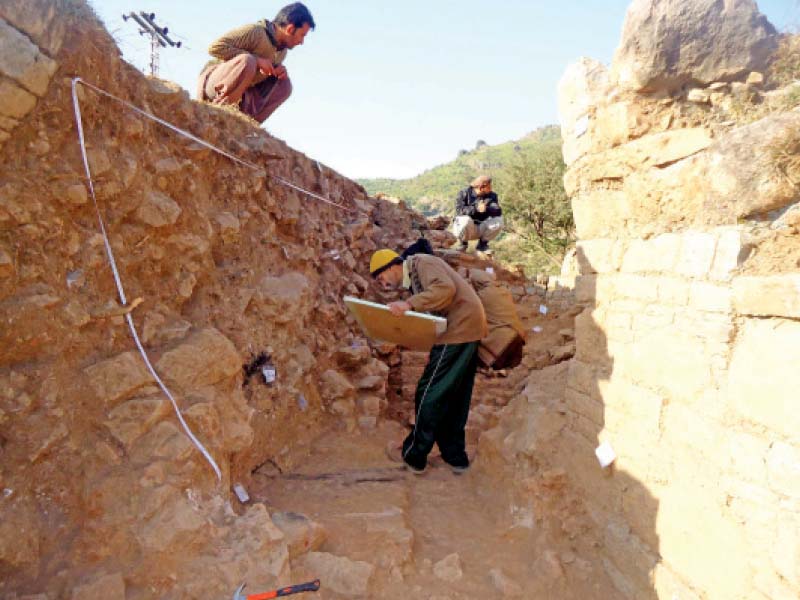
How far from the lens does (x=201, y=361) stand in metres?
2.94

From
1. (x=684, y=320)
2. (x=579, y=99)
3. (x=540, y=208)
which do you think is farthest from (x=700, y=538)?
(x=540, y=208)

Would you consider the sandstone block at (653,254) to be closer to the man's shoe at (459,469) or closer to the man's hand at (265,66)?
the man's shoe at (459,469)

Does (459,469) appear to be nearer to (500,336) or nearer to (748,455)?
(500,336)

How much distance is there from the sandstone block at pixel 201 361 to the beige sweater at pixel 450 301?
53.7 inches

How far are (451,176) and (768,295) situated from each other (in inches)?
1613

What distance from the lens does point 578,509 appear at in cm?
295

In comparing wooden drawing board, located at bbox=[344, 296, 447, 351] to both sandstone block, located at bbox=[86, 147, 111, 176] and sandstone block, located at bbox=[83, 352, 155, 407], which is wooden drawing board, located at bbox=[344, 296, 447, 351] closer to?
sandstone block, located at bbox=[83, 352, 155, 407]

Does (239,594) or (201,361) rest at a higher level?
(201,361)

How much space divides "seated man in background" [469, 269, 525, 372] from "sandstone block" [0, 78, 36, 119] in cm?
331

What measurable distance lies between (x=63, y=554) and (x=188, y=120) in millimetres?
2882

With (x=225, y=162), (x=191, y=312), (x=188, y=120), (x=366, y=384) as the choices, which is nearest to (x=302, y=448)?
(x=366, y=384)

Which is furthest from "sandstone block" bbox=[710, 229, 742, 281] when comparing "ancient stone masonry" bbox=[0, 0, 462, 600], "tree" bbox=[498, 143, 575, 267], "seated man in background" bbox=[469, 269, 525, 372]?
"tree" bbox=[498, 143, 575, 267]

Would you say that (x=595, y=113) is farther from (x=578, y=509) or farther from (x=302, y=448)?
(x=302, y=448)

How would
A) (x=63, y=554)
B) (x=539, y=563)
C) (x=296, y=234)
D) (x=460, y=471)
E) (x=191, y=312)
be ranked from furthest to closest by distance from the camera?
(x=296, y=234)
(x=460, y=471)
(x=191, y=312)
(x=539, y=563)
(x=63, y=554)
